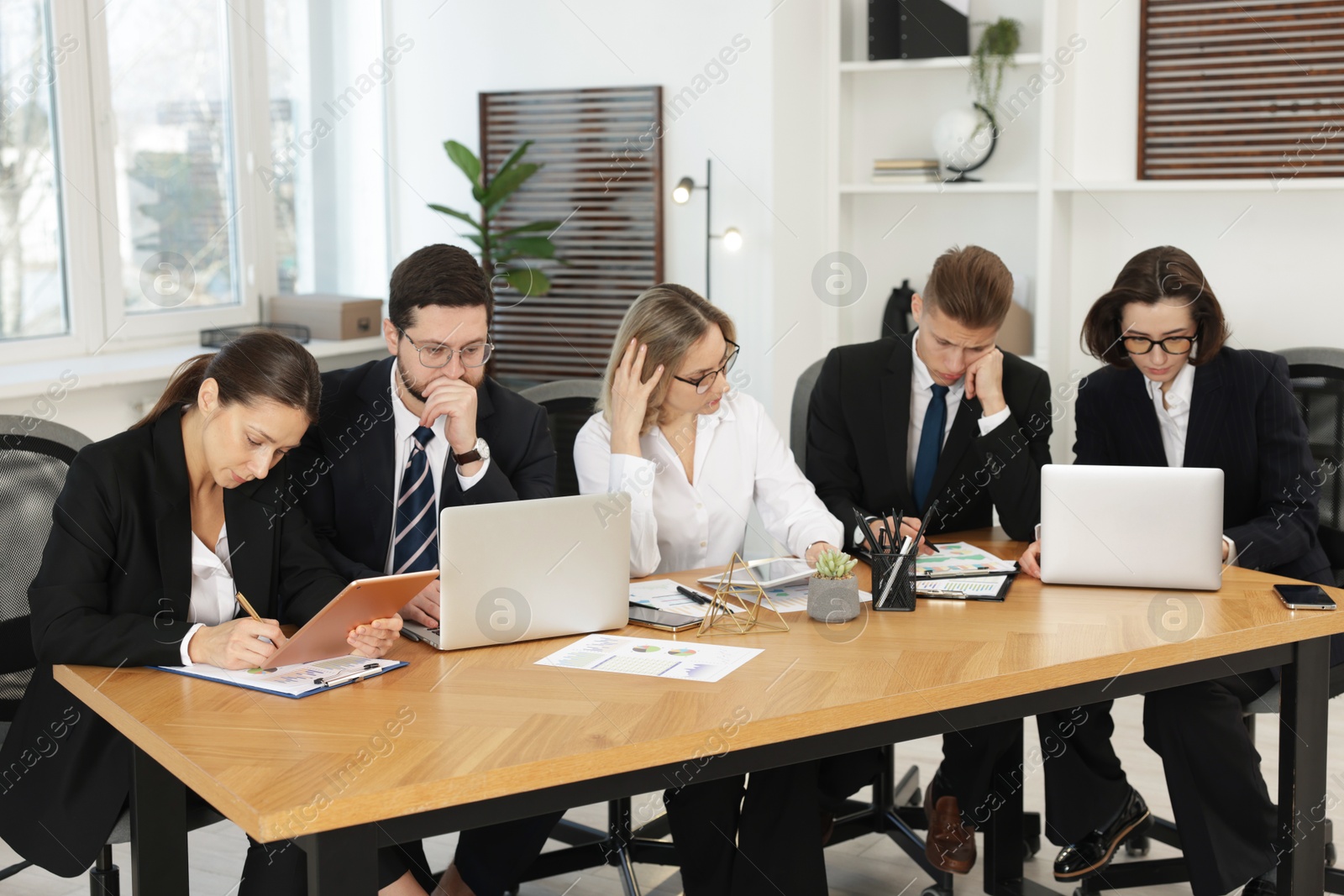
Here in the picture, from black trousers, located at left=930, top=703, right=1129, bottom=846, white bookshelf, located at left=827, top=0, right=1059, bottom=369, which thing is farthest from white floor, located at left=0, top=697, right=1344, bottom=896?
white bookshelf, located at left=827, top=0, right=1059, bottom=369

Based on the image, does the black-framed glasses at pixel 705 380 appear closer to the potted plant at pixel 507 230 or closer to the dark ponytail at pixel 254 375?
the dark ponytail at pixel 254 375

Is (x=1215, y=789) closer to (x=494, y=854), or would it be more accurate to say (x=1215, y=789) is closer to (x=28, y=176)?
(x=494, y=854)

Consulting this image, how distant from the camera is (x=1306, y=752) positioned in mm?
2303

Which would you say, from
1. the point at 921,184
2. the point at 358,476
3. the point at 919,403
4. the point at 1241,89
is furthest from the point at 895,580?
the point at 1241,89

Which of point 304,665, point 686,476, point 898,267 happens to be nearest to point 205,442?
point 304,665

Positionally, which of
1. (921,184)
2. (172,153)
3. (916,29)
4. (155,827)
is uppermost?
(916,29)

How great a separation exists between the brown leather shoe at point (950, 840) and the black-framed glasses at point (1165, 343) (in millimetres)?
1037

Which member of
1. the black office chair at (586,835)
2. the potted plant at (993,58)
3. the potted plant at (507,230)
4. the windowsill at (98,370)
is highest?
the potted plant at (993,58)

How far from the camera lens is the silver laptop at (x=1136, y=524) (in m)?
2.34

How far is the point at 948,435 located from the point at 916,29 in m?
2.06

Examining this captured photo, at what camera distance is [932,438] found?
2.97 meters

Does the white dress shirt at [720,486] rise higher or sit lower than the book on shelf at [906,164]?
lower

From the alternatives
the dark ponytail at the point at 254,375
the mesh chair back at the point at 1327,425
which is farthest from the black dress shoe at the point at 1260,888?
the dark ponytail at the point at 254,375

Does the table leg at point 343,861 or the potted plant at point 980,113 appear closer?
the table leg at point 343,861
